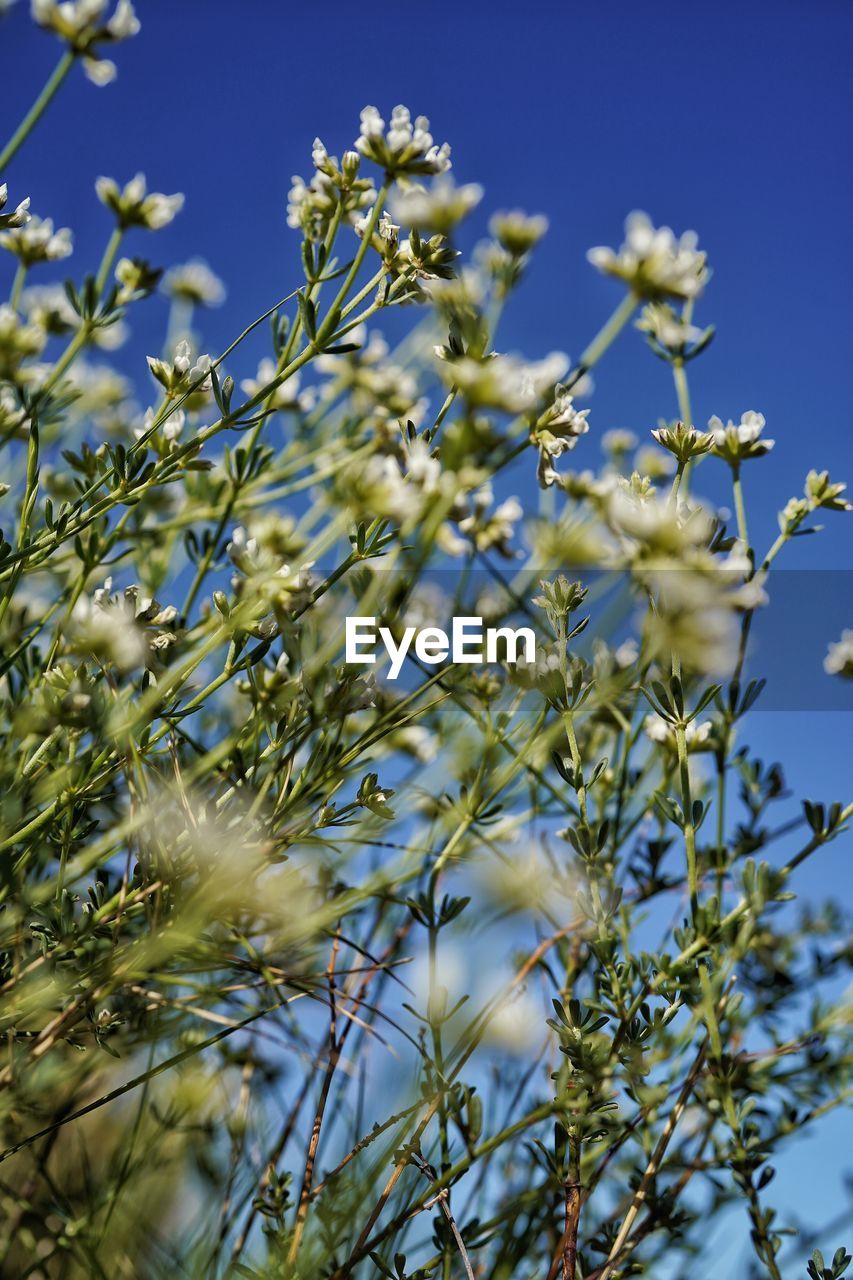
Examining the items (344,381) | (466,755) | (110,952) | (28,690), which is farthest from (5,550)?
(344,381)

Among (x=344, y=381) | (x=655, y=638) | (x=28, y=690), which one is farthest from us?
(x=344, y=381)

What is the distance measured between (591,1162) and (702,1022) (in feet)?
0.44

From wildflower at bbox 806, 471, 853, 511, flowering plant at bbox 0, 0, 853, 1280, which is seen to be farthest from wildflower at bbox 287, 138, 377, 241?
wildflower at bbox 806, 471, 853, 511

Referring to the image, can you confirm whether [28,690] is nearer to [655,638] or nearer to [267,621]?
[267,621]

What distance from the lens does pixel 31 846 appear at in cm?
74

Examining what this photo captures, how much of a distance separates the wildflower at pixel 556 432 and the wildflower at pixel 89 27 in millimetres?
406

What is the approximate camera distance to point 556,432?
0.78 meters

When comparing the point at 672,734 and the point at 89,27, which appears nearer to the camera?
the point at 89,27

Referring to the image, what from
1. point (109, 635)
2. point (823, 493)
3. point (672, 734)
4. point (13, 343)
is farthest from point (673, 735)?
Answer: point (13, 343)

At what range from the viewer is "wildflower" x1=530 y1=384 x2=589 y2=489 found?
2.47 feet

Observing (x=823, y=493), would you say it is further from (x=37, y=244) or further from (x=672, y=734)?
(x=37, y=244)

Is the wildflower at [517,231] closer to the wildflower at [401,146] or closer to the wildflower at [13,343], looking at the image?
the wildflower at [401,146]

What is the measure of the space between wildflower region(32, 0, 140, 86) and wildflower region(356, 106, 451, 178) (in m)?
0.18

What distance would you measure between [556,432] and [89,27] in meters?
0.46
